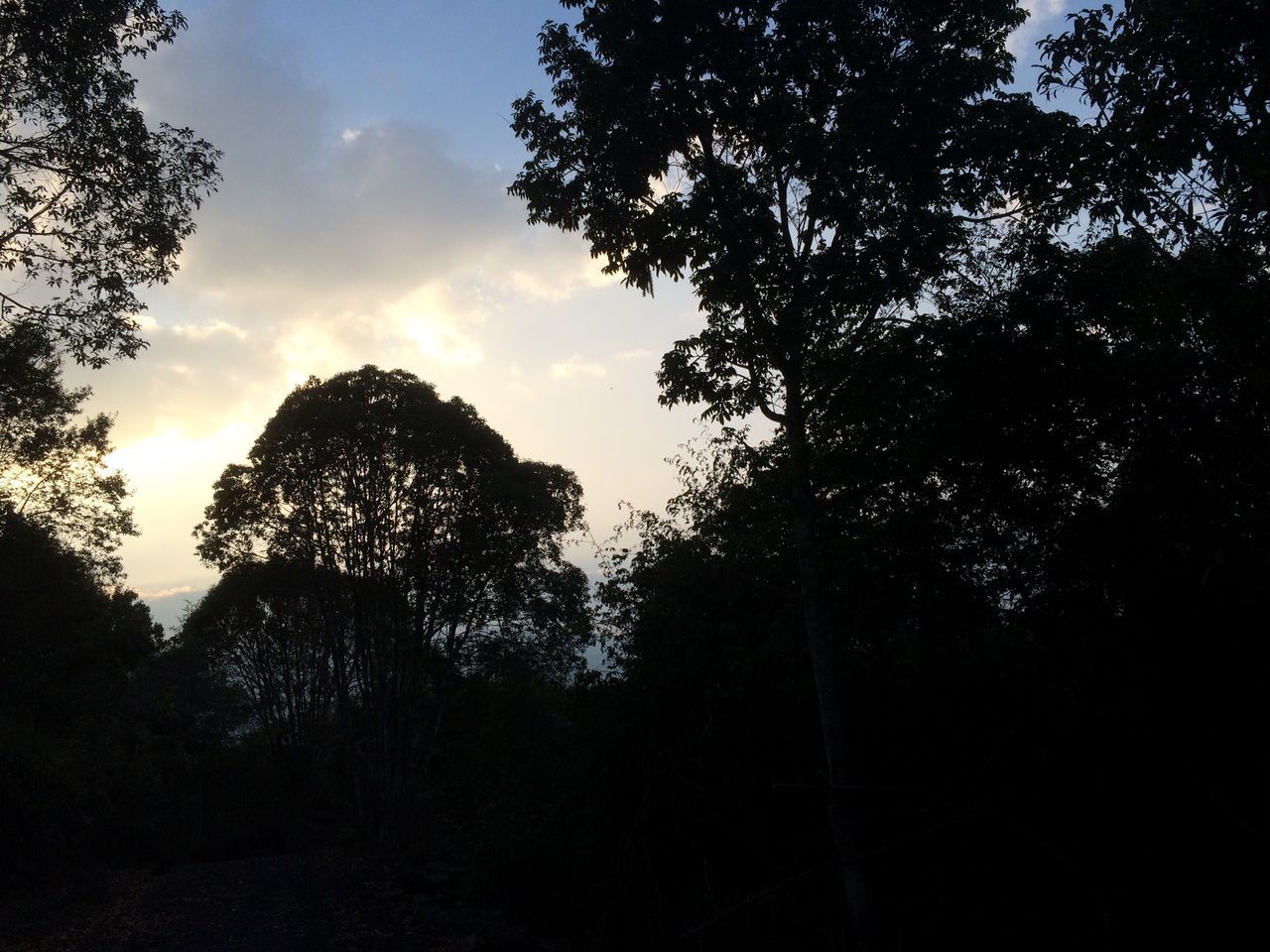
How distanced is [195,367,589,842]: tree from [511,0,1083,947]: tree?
11310 millimetres

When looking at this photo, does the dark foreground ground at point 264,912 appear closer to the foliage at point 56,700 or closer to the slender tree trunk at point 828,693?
the foliage at point 56,700

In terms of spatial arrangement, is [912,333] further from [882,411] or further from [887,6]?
[887,6]

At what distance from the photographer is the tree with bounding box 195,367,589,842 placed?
19078 millimetres

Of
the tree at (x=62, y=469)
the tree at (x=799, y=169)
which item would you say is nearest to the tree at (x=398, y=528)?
the tree at (x=62, y=469)

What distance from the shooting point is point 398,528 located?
19312mm

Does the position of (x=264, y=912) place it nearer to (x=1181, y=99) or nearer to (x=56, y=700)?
(x=56, y=700)

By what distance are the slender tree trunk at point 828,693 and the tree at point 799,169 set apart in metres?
0.02

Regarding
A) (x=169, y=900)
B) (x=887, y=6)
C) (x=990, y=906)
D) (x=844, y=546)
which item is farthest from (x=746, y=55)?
(x=169, y=900)

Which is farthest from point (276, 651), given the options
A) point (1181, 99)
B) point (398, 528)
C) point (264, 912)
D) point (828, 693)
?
point (1181, 99)

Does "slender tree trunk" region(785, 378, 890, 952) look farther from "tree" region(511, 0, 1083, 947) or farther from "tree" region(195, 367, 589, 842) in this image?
"tree" region(195, 367, 589, 842)

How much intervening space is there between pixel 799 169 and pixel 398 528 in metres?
14.1

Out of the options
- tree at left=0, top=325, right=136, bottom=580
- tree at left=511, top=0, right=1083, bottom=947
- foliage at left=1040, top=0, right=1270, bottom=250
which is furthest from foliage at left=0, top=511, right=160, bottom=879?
foliage at left=1040, top=0, right=1270, bottom=250

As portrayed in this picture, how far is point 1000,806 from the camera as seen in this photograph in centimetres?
745

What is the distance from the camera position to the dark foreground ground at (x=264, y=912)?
43.2ft
